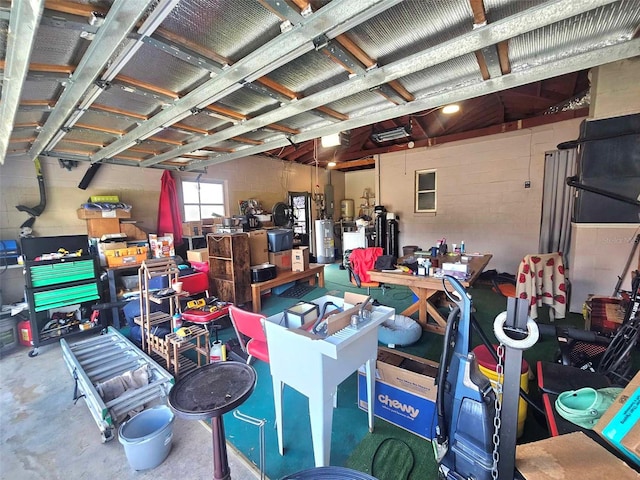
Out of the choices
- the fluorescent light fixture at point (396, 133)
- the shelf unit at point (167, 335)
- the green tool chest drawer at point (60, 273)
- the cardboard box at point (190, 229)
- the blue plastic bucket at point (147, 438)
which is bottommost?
the blue plastic bucket at point (147, 438)

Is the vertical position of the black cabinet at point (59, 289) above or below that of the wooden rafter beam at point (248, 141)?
below

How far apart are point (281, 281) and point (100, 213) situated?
2764mm

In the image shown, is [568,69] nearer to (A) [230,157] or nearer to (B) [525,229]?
(A) [230,157]

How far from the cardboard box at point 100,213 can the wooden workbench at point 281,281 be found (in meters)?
2.28

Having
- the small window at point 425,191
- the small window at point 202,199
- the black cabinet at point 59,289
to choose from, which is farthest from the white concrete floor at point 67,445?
the small window at point 425,191

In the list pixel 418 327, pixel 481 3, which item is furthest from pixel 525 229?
pixel 481 3

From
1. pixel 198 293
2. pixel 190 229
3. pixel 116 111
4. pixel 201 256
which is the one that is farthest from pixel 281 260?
pixel 116 111

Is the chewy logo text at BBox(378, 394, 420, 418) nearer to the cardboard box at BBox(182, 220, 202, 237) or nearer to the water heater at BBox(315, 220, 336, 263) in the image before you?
the cardboard box at BBox(182, 220, 202, 237)

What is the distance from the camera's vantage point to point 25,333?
3.15 meters

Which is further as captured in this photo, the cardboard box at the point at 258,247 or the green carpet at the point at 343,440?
the cardboard box at the point at 258,247

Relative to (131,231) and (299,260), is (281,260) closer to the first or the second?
(299,260)

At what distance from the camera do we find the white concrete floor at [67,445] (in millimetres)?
1588

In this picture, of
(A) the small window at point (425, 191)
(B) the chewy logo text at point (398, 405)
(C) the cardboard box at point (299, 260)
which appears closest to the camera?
(B) the chewy logo text at point (398, 405)

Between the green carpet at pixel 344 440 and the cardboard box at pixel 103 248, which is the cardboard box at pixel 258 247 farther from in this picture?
the green carpet at pixel 344 440
